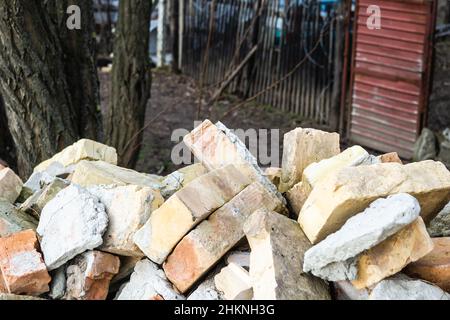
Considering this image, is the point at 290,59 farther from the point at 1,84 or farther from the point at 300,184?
the point at 300,184

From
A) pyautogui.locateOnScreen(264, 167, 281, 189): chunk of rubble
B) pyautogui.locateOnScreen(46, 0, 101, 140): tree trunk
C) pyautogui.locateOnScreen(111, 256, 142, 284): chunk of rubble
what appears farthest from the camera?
pyautogui.locateOnScreen(46, 0, 101, 140): tree trunk

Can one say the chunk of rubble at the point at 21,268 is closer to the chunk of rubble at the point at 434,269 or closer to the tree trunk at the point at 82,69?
the chunk of rubble at the point at 434,269

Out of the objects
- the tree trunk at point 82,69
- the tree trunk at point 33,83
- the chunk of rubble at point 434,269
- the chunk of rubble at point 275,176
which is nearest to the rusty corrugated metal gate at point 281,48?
the tree trunk at point 82,69

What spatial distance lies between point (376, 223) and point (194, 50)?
29.5 ft

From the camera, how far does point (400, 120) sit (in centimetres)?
700

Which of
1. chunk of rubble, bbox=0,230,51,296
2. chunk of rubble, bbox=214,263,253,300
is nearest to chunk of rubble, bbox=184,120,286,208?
chunk of rubble, bbox=214,263,253,300

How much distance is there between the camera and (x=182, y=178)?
10.9ft

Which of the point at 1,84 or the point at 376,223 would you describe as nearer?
the point at 376,223

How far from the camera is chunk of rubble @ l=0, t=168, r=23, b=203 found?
3425mm

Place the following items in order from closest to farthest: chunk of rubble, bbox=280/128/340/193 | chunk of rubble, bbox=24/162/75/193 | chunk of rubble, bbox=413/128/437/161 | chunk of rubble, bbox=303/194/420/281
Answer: chunk of rubble, bbox=303/194/420/281 → chunk of rubble, bbox=280/128/340/193 → chunk of rubble, bbox=24/162/75/193 → chunk of rubble, bbox=413/128/437/161

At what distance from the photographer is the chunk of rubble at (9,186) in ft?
11.2

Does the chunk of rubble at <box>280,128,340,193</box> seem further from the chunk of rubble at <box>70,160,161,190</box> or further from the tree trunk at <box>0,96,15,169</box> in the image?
the tree trunk at <box>0,96,15,169</box>

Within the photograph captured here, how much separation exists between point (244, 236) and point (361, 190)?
0.49 meters
